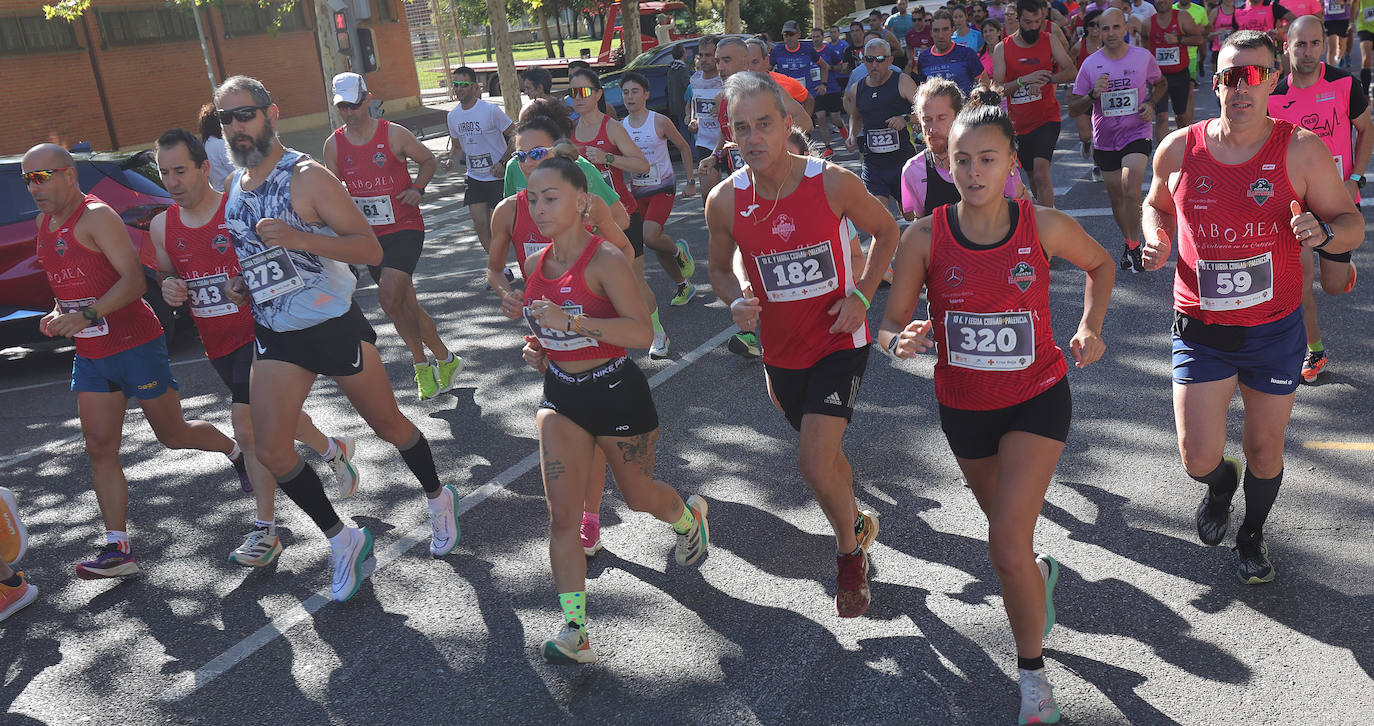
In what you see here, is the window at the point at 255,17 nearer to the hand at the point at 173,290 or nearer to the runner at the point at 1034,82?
the runner at the point at 1034,82

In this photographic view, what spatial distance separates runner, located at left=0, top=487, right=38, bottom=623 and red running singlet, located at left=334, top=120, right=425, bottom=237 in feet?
9.48

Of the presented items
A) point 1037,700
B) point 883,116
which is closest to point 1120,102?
point 883,116

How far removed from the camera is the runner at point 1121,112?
829 cm

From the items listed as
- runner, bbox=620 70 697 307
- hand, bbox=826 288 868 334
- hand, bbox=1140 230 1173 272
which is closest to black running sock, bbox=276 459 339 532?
hand, bbox=826 288 868 334

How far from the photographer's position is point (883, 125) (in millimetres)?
8688

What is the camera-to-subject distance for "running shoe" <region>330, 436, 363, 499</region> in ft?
18.2

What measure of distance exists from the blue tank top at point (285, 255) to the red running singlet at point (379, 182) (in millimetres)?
2554

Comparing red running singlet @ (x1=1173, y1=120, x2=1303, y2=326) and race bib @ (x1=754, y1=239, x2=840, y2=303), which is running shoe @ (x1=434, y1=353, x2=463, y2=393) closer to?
race bib @ (x1=754, y1=239, x2=840, y2=303)

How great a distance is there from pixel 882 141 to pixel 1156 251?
15.8 feet

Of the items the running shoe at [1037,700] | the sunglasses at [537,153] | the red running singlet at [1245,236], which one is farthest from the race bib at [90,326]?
the red running singlet at [1245,236]

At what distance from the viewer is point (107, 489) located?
500cm

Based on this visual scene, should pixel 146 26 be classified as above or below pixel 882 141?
above

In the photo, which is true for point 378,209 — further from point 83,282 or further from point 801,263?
point 801,263

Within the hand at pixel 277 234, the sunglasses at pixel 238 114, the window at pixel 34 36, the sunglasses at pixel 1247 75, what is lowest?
the hand at pixel 277 234
